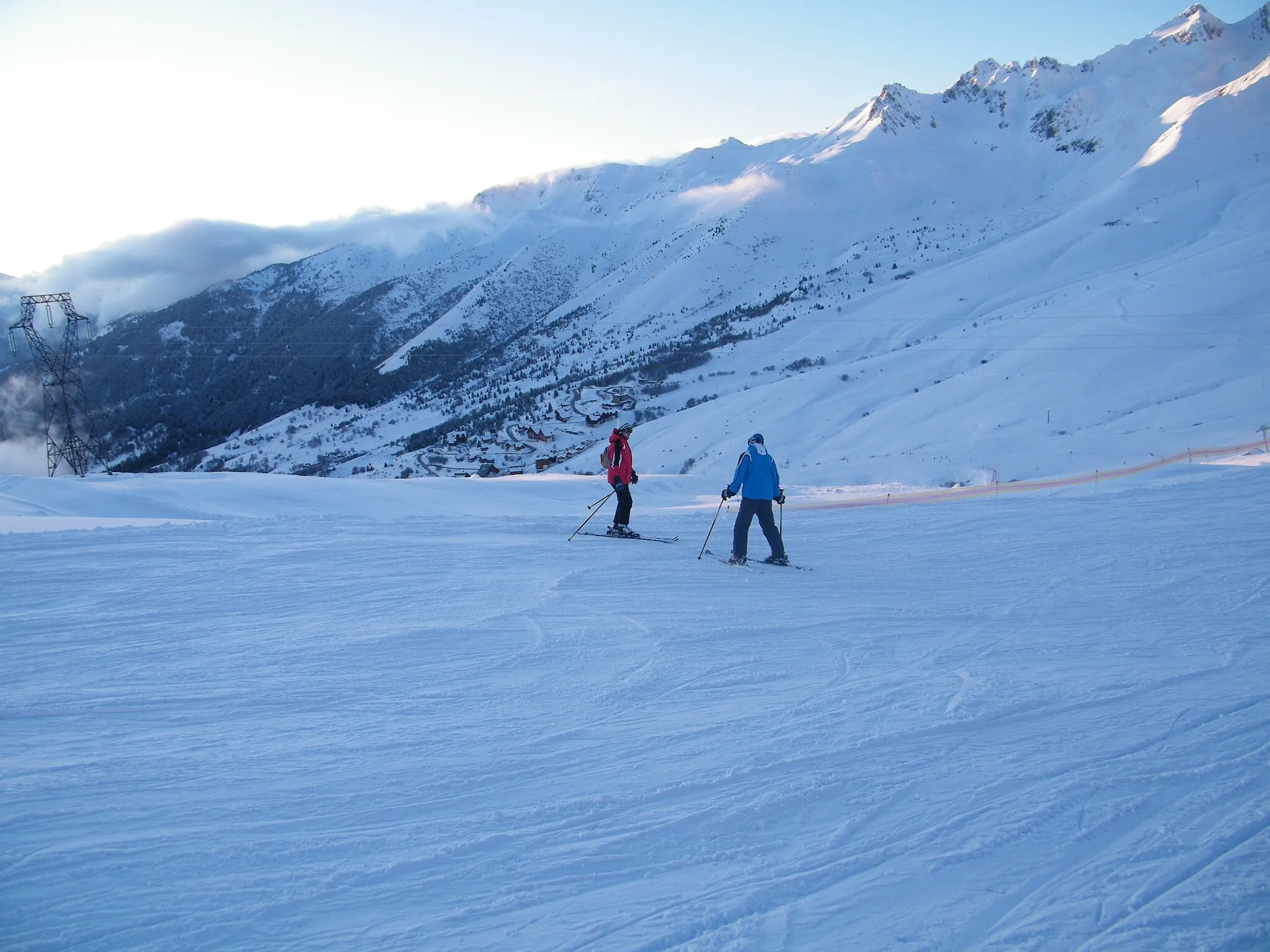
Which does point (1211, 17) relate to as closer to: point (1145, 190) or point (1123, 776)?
point (1145, 190)

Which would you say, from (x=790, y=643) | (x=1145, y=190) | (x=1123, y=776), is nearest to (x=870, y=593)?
(x=790, y=643)

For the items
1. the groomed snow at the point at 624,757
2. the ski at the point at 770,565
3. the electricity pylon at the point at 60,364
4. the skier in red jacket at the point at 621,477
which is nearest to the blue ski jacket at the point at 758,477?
the ski at the point at 770,565

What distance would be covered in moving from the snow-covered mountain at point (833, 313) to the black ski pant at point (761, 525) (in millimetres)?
10040

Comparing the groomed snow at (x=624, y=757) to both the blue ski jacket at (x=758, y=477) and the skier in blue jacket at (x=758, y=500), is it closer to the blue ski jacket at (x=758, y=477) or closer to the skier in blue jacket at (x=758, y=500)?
the skier in blue jacket at (x=758, y=500)

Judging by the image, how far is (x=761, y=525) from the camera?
913 centimetres

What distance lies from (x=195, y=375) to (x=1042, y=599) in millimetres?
149383

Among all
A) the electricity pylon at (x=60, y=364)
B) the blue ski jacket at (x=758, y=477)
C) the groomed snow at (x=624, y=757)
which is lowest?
the groomed snow at (x=624, y=757)

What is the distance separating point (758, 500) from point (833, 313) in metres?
51.4

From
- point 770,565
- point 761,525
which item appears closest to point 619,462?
point 761,525

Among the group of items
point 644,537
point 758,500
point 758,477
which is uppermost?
point 758,477

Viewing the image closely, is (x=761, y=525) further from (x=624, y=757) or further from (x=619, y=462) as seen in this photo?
(x=624, y=757)

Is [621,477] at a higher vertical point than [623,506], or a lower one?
higher

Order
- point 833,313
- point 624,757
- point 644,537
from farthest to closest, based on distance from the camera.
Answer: point 833,313 < point 644,537 < point 624,757

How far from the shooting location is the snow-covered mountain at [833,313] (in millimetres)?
24312
